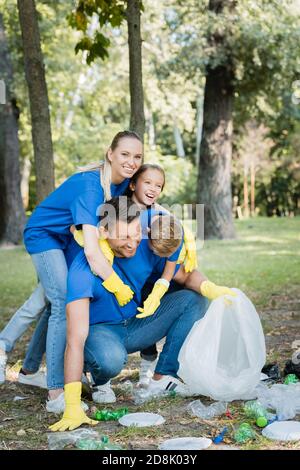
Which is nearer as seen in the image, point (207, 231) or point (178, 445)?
point (178, 445)

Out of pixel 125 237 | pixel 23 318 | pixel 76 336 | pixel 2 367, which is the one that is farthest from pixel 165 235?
pixel 2 367

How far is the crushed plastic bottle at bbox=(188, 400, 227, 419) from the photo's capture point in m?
3.27

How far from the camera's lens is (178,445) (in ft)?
9.16

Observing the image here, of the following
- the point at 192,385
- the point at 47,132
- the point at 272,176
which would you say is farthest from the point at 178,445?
the point at 272,176

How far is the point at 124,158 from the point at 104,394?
128cm

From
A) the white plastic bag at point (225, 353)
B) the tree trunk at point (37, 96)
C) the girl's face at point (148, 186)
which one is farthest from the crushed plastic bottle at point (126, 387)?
the tree trunk at point (37, 96)

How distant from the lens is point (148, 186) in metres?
3.72

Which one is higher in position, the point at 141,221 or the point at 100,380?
the point at 141,221

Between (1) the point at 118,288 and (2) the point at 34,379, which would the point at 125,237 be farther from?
(2) the point at 34,379

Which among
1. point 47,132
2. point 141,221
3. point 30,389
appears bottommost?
point 30,389

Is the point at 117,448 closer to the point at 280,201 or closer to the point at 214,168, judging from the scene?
the point at 214,168

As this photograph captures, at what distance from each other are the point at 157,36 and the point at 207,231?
19.0 feet

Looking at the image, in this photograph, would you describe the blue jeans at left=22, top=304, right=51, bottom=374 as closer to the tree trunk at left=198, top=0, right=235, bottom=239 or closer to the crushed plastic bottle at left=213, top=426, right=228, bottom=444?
the crushed plastic bottle at left=213, top=426, right=228, bottom=444

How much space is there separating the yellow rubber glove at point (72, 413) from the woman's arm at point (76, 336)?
0.05m
